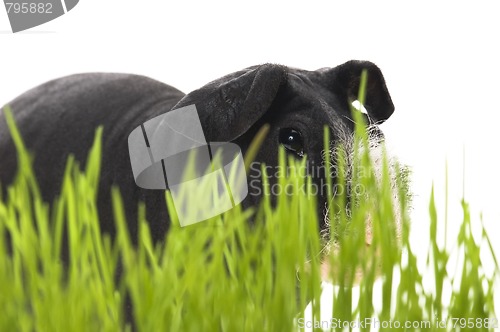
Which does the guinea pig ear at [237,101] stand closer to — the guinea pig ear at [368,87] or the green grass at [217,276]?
the guinea pig ear at [368,87]

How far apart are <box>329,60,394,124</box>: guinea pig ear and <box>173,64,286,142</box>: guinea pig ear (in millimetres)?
139

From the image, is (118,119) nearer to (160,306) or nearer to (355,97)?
(355,97)

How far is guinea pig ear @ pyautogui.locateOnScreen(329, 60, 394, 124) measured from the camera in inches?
60.3

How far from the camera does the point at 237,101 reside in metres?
1.42

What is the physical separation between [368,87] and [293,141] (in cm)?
28

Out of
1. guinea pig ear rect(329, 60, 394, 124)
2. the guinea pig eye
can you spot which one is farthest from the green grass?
guinea pig ear rect(329, 60, 394, 124)

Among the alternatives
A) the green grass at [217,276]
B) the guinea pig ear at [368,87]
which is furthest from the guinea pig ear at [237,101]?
the green grass at [217,276]

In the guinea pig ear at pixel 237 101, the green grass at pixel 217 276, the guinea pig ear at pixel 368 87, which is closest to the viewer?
the green grass at pixel 217 276

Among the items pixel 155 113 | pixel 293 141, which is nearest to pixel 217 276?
pixel 293 141

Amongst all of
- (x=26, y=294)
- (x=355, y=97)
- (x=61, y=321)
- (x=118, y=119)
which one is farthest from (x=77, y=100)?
(x=61, y=321)

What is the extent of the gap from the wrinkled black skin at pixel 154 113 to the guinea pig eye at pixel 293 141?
1 centimetres

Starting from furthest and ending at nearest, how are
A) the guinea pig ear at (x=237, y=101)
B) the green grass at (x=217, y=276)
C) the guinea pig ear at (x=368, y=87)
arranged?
the guinea pig ear at (x=368, y=87)
the guinea pig ear at (x=237, y=101)
the green grass at (x=217, y=276)

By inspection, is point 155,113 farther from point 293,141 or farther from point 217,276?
point 217,276

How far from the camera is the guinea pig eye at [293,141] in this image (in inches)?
55.7
